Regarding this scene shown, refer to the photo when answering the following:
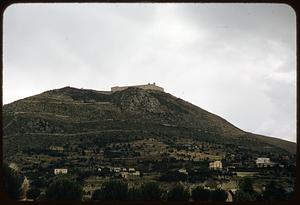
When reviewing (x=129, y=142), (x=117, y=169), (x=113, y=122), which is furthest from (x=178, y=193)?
(x=113, y=122)

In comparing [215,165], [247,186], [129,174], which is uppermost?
[215,165]

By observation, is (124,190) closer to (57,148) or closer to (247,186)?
(247,186)

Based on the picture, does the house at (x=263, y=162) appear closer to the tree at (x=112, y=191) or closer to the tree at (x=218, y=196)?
the tree at (x=218, y=196)

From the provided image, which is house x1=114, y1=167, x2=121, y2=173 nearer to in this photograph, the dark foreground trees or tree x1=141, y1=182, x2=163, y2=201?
the dark foreground trees

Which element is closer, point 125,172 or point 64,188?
point 64,188

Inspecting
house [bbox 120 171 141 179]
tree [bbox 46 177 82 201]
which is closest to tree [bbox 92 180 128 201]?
tree [bbox 46 177 82 201]

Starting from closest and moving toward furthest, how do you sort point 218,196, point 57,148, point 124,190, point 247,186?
point 218,196 → point 247,186 → point 124,190 → point 57,148

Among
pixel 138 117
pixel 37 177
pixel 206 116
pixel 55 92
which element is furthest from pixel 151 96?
pixel 37 177

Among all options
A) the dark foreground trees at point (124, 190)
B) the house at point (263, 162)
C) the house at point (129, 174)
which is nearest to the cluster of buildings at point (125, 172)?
the house at point (129, 174)

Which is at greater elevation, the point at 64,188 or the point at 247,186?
the point at 247,186
